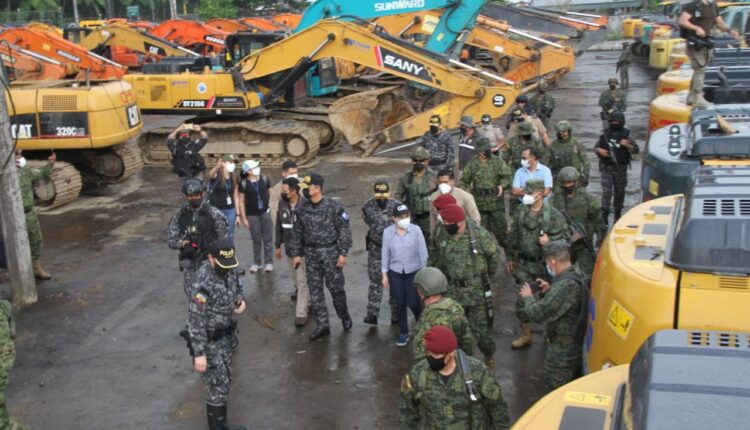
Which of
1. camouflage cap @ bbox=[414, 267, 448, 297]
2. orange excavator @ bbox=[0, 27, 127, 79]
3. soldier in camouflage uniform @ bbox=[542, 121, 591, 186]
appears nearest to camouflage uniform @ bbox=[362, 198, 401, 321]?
camouflage cap @ bbox=[414, 267, 448, 297]

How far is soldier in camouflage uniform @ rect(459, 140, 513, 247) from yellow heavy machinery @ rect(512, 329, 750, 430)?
558 cm

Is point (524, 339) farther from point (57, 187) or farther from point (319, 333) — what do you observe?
point (57, 187)

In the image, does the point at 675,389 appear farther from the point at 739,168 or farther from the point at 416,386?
the point at 739,168

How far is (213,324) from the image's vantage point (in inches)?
229

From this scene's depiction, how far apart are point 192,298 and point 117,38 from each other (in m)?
22.9

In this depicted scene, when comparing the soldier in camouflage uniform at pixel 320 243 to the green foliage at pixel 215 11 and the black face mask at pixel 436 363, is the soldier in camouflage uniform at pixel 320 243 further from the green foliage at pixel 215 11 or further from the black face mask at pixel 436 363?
the green foliage at pixel 215 11

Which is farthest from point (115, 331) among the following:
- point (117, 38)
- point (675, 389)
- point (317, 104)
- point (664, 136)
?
point (117, 38)

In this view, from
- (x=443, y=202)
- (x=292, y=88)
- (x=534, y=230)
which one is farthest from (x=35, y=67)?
(x=534, y=230)

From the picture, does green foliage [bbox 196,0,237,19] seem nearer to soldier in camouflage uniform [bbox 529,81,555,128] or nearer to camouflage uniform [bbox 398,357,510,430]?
soldier in camouflage uniform [bbox 529,81,555,128]

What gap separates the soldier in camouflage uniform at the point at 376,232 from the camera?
7.73 metres

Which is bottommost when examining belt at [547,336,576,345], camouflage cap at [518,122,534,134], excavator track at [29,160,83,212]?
excavator track at [29,160,83,212]

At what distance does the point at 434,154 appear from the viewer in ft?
35.4

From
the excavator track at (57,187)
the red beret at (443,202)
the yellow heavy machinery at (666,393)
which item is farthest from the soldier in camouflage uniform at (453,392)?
the excavator track at (57,187)

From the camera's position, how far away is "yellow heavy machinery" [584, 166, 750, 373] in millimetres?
4121
